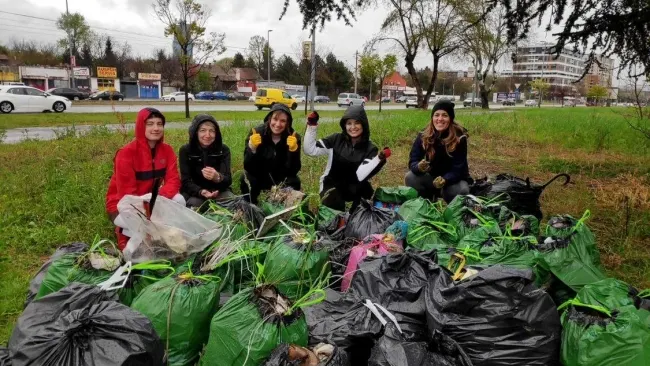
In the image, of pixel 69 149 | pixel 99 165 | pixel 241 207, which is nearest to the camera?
pixel 241 207

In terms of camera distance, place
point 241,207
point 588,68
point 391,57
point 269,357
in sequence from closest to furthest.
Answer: point 269,357 → point 241,207 → point 588,68 → point 391,57

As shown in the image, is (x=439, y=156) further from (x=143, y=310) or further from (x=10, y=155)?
(x=10, y=155)

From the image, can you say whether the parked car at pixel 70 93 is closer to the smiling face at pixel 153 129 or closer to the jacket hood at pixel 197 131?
the jacket hood at pixel 197 131

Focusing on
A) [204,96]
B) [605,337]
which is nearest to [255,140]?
[605,337]

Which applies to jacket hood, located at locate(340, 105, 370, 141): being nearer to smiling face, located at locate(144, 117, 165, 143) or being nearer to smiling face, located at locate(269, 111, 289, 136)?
smiling face, located at locate(269, 111, 289, 136)

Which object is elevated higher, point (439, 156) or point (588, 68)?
point (588, 68)

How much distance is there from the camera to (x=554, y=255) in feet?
7.78

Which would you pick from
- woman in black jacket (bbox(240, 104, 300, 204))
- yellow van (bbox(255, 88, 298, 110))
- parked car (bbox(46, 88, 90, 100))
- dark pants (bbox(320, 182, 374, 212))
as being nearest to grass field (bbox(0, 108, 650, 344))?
woman in black jacket (bbox(240, 104, 300, 204))

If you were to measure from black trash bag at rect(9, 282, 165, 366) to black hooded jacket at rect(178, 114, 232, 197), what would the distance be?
7.10ft

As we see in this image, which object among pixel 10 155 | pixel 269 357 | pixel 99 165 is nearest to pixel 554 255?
pixel 269 357

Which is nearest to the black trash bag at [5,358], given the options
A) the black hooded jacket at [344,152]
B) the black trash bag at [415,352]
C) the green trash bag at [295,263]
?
the green trash bag at [295,263]

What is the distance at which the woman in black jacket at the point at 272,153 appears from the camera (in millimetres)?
4066

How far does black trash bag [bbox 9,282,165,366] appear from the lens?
150cm

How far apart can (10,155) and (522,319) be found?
7724mm
